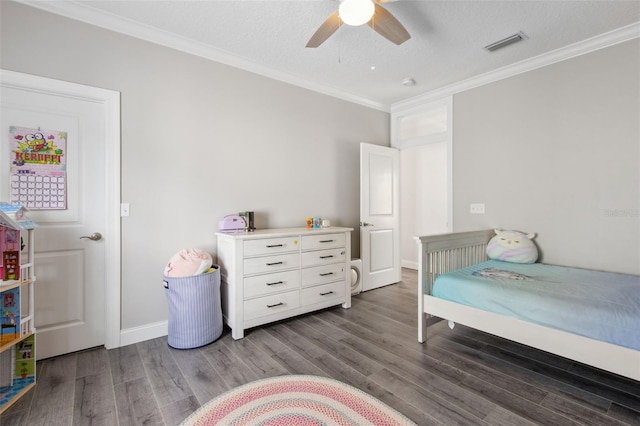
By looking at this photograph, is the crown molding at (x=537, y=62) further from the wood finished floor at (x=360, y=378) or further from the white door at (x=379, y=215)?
the wood finished floor at (x=360, y=378)

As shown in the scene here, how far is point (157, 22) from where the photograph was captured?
7.70 ft

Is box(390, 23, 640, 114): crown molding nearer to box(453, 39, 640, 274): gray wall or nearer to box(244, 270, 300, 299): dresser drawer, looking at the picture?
box(453, 39, 640, 274): gray wall

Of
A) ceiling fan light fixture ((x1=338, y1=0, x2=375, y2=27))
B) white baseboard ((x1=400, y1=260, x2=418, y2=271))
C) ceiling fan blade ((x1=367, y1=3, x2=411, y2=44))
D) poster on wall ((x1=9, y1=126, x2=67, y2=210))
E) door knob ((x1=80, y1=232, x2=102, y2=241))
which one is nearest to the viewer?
ceiling fan light fixture ((x1=338, y1=0, x2=375, y2=27))

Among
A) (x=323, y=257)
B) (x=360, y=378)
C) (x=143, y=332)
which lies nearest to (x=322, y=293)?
(x=323, y=257)

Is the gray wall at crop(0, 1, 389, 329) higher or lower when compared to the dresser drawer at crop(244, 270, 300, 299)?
higher

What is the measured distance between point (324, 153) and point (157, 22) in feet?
6.81

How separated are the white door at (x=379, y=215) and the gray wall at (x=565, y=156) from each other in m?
0.95

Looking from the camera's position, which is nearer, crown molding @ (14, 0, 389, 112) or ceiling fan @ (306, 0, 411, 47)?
ceiling fan @ (306, 0, 411, 47)

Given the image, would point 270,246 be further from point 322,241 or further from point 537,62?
point 537,62

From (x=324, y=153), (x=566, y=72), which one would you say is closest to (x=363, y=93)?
(x=324, y=153)

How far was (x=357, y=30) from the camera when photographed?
2.45 metres

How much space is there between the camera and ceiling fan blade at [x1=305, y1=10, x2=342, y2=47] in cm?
189

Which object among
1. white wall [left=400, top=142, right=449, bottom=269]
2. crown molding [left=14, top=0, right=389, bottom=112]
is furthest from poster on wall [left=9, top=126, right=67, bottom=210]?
white wall [left=400, top=142, right=449, bottom=269]

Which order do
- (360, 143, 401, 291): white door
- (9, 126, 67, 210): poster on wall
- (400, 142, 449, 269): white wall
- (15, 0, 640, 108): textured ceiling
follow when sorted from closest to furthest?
(9, 126, 67, 210): poster on wall → (15, 0, 640, 108): textured ceiling → (360, 143, 401, 291): white door → (400, 142, 449, 269): white wall
